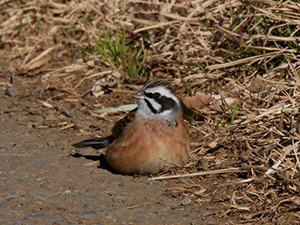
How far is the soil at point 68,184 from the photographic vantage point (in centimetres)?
529

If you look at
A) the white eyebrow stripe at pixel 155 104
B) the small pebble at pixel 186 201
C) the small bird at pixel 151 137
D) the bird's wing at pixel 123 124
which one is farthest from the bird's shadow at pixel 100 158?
the small pebble at pixel 186 201

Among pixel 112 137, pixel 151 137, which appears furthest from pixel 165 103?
pixel 112 137

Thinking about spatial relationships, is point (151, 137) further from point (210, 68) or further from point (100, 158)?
point (210, 68)

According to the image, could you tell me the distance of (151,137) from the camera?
19.7 ft

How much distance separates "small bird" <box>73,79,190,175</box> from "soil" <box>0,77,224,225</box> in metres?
0.15

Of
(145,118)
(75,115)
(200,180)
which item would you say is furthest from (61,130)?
(200,180)

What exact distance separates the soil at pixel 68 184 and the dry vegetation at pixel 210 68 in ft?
0.83

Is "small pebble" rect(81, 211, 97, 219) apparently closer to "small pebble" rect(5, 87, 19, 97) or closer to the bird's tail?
the bird's tail

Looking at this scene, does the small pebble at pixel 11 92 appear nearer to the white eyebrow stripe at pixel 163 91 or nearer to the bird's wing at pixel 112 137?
the bird's wing at pixel 112 137

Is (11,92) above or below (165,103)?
below

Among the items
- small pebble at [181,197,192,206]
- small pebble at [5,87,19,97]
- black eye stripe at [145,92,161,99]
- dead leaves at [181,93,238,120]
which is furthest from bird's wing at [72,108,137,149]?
small pebble at [5,87,19,97]

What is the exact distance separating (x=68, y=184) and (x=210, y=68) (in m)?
2.25

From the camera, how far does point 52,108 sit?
788 centimetres

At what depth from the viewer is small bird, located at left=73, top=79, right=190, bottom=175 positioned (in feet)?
19.6
